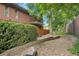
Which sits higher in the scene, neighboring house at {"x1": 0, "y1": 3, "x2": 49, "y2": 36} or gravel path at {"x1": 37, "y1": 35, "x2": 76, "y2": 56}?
neighboring house at {"x1": 0, "y1": 3, "x2": 49, "y2": 36}

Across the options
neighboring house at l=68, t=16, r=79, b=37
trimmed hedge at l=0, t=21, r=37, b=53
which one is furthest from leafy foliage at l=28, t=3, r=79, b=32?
trimmed hedge at l=0, t=21, r=37, b=53

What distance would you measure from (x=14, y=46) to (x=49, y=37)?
1.82 ft

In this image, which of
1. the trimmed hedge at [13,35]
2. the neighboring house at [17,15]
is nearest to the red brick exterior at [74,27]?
the neighboring house at [17,15]

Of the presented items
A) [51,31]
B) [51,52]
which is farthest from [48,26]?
[51,52]

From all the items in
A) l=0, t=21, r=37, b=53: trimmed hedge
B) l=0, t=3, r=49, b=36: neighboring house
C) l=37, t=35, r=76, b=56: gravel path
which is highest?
l=0, t=3, r=49, b=36: neighboring house

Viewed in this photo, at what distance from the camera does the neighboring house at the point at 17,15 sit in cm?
404

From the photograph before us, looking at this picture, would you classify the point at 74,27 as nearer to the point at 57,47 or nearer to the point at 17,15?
the point at 57,47

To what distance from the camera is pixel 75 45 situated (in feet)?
13.0

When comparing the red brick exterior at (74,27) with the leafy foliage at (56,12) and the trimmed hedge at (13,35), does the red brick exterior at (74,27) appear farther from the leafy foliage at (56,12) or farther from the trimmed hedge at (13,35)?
the trimmed hedge at (13,35)

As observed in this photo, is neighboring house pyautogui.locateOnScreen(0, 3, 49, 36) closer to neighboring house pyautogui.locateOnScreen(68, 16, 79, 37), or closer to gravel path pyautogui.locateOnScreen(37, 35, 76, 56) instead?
gravel path pyautogui.locateOnScreen(37, 35, 76, 56)

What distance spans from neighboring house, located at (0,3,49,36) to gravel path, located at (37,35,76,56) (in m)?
0.20

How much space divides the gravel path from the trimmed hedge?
0.23 m

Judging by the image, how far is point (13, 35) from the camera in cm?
408

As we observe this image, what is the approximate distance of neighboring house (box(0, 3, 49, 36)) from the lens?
4.04 metres
